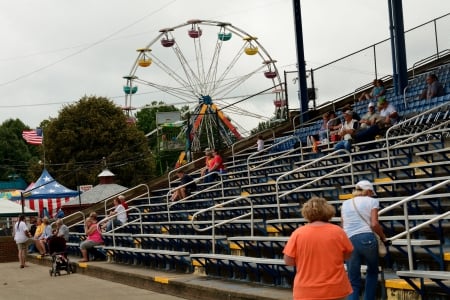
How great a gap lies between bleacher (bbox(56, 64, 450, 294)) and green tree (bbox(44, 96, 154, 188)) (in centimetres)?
3701

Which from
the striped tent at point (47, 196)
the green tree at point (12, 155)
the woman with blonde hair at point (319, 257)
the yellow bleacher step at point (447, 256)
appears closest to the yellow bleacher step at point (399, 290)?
→ the yellow bleacher step at point (447, 256)

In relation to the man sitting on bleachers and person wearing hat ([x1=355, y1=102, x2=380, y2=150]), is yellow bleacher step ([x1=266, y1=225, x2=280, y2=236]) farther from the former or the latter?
the man sitting on bleachers

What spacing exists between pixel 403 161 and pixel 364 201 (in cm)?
627

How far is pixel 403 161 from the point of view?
47.0 ft

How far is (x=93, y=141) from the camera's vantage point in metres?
60.8

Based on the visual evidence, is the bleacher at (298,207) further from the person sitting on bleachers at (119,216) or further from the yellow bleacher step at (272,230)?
the person sitting on bleachers at (119,216)

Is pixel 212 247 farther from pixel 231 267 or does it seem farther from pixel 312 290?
pixel 312 290

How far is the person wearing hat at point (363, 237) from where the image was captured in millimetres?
8234

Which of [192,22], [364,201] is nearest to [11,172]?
[192,22]

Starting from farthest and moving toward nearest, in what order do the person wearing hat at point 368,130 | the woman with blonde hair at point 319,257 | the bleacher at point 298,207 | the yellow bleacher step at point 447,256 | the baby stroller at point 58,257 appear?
the baby stroller at point 58,257
the person wearing hat at point 368,130
the bleacher at point 298,207
the yellow bleacher step at point 447,256
the woman with blonde hair at point 319,257

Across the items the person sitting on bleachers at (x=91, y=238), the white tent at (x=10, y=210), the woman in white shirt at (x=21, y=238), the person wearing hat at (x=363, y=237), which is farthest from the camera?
the white tent at (x=10, y=210)

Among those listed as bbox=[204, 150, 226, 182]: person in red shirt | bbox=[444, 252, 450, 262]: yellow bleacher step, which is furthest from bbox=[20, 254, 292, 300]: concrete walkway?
bbox=[204, 150, 226, 182]: person in red shirt

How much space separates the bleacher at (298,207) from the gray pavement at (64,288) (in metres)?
0.99

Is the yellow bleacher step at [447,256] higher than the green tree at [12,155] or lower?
lower
